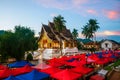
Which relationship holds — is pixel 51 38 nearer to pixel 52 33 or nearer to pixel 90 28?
pixel 52 33

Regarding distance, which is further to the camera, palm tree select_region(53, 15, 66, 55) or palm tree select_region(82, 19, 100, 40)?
palm tree select_region(82, 19, 100, 40)

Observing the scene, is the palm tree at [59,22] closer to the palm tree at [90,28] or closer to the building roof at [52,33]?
the building roof at [52,33]

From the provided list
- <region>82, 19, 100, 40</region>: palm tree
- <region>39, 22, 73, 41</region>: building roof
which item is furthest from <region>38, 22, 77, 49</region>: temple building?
<region>82, 19, 100, 40</region>: palm tree

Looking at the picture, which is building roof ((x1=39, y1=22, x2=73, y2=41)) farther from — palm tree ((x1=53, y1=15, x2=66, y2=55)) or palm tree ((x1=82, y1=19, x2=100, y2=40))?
palm tree ((x1=82, y1=19, x2=100, y2=40))

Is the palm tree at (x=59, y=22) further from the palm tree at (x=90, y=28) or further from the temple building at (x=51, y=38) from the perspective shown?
the palm tree at (x=90, y=28)

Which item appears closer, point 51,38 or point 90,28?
point 51,38

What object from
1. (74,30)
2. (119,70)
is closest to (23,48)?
(119,70)

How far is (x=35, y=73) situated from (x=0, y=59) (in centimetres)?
2043

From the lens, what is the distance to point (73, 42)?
67562 millimetres

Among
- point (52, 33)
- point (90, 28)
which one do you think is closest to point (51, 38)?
point (52, 33)

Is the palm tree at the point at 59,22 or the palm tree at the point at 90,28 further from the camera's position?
the palm tree at the point at 90,28

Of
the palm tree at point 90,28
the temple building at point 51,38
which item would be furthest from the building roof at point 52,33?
the palm tree at point 90,28

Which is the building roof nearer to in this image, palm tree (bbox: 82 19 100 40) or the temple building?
the temple building

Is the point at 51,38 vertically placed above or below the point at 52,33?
below
